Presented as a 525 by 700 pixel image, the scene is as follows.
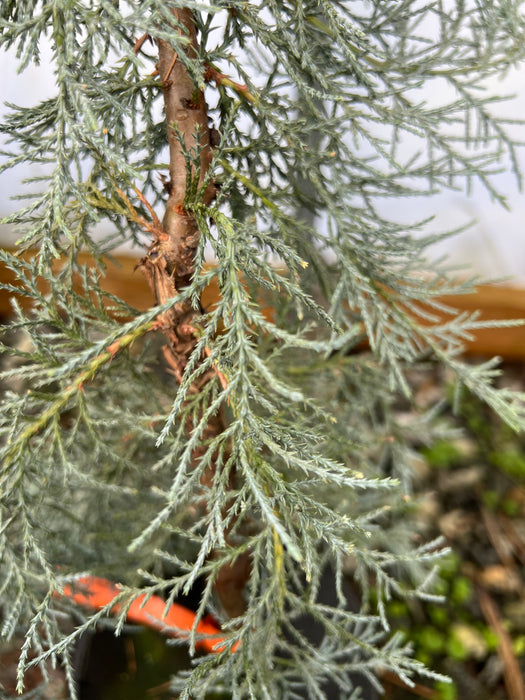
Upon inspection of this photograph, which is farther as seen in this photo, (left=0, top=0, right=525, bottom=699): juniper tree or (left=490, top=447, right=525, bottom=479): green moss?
(left=490, top=447, right=525, bottom=479): green moss

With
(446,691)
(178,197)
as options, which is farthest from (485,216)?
(178,197)

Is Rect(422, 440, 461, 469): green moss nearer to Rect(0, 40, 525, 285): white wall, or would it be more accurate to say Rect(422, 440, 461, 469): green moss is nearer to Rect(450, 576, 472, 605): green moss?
Rect(450, 576, 472, 605): green moss

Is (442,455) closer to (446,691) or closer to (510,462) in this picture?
(510,462)

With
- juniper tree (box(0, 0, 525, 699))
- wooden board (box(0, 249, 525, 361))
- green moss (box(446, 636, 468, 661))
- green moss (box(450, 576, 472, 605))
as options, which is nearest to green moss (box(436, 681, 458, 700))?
green moss (box(446, 636, 468, 661))

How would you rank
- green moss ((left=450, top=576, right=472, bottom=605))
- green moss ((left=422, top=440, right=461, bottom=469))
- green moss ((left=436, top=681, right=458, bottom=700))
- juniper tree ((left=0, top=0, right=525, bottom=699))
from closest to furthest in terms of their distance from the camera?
juniper tree ((left=0, top=0, right=525, bottom=699)) < green moss ((left=436, top=681, right=458, bottom=700)) < green moss ((left=450, top=576, right=472, bottom=605)) < green moss ((left=422, top=440, right=461, bottom=469))

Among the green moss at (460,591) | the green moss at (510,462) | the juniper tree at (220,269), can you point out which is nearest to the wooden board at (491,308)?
the green moss at (510,462)

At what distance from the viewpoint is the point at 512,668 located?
3.80ft

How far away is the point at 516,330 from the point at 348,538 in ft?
3.60

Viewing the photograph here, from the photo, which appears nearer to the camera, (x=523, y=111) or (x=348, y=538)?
(x=348, y=538)

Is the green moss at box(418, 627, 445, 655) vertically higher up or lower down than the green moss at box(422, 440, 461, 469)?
lower down

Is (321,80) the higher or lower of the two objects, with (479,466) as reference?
higher

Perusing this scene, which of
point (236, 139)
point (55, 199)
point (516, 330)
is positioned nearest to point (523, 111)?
point (516, 330)

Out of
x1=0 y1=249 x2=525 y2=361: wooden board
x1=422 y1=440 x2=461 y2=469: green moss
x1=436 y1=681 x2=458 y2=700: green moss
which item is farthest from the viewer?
x1=0 y1=249 x2=525 y2=361: wooden board

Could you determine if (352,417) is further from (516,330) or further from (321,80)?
(516,330)
